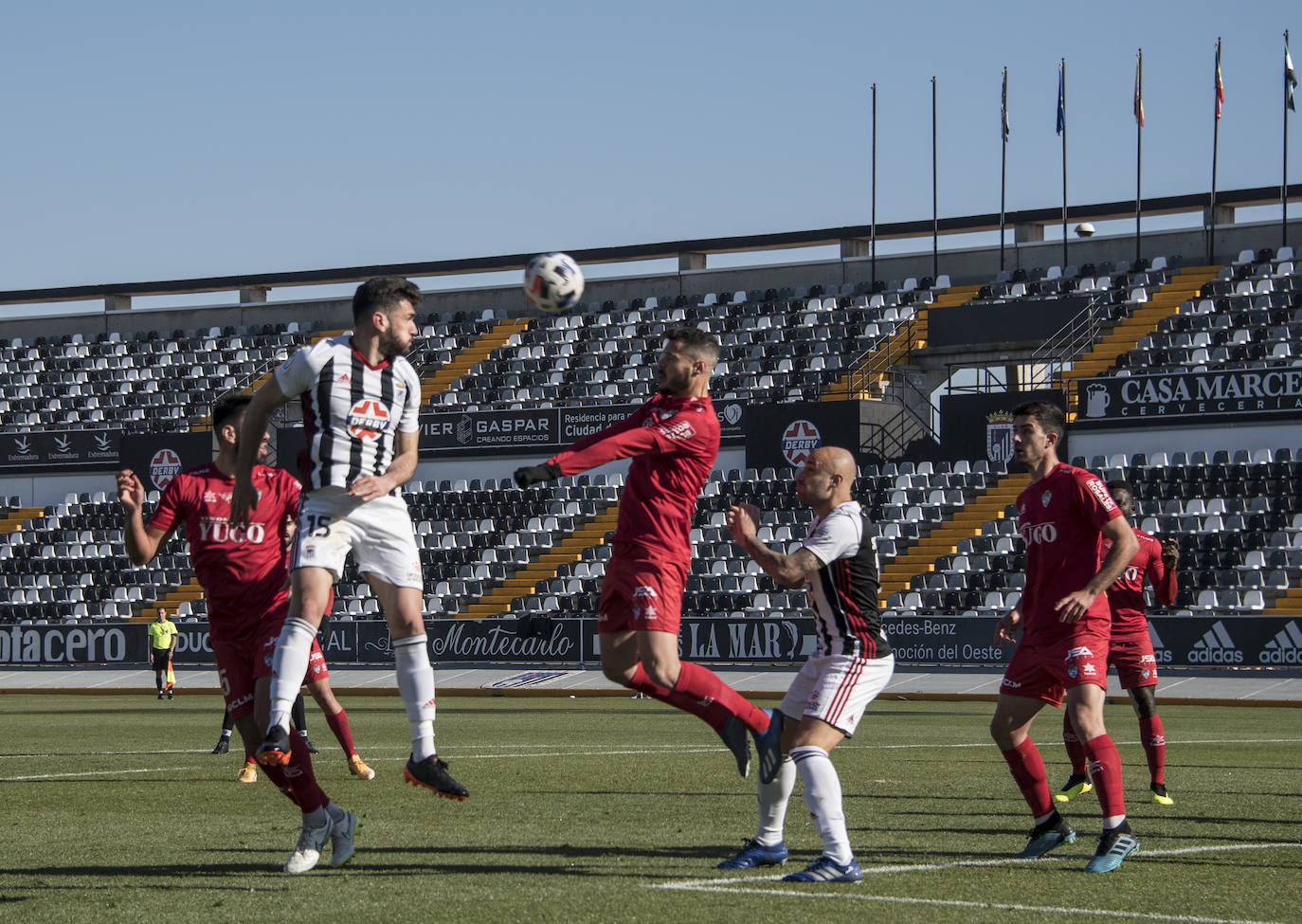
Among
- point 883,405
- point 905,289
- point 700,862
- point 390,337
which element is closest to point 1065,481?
point 700,862

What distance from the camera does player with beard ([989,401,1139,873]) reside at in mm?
8273

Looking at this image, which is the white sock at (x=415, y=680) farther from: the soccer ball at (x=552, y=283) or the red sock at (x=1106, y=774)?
the red sock at (x=1106, y=774)

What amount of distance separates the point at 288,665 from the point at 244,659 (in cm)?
182

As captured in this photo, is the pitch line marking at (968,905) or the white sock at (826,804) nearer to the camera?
the pitch line marking at (968,905)

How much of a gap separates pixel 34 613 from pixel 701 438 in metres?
34.6

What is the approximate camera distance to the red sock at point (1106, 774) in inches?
309

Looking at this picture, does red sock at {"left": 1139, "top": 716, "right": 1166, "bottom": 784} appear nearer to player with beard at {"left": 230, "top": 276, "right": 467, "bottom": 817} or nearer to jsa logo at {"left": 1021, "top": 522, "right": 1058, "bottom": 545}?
jsa logo at {"left": 1021, "top": 522, "right": 1058, "bottom": 545}

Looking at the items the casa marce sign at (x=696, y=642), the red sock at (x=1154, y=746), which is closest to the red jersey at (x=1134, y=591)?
the red sock at (x=1154, y=746)

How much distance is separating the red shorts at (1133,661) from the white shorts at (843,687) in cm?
423

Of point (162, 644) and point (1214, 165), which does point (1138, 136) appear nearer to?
point (1214, 165)

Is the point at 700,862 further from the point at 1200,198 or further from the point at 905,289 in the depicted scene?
the point at 1200,198

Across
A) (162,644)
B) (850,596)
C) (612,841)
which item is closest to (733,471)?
(162,644)

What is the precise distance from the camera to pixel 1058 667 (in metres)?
8.47

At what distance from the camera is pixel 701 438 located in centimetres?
825
